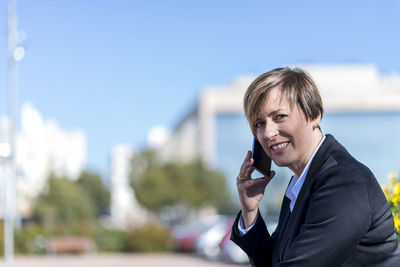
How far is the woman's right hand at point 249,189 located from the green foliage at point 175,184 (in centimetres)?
5046

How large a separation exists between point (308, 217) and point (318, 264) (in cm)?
12

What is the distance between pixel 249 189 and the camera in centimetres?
224

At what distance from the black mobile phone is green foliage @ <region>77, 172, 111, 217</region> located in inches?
3175

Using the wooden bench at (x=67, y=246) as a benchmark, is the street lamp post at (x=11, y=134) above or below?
above

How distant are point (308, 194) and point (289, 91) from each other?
0.94 feet

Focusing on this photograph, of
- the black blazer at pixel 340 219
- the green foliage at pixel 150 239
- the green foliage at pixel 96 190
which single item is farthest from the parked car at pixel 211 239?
the green foliage at pixel 96 190

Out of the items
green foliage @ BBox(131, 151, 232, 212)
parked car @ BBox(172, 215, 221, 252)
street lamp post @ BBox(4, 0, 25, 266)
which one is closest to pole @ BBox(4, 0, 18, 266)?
street lamp post @ BBox(4, 0, 25, 266)

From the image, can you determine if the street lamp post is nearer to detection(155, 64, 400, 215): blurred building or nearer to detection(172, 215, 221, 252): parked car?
detection(172, 215, 221, 252): parked car

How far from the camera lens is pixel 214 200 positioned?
5909cm

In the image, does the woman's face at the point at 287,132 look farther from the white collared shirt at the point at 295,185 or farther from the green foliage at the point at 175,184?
the green foliage at the point at 175,184

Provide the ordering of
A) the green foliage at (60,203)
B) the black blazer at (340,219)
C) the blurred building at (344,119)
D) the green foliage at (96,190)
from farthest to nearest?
the green foliage at (96,190) → the blurred building at (344,119) → the green foliage at (60,203) → the black blazer at (340,219)

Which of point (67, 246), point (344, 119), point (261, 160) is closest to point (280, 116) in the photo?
point (261, 160)

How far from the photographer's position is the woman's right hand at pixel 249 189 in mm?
2217

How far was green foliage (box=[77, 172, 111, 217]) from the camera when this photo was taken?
8362cm
